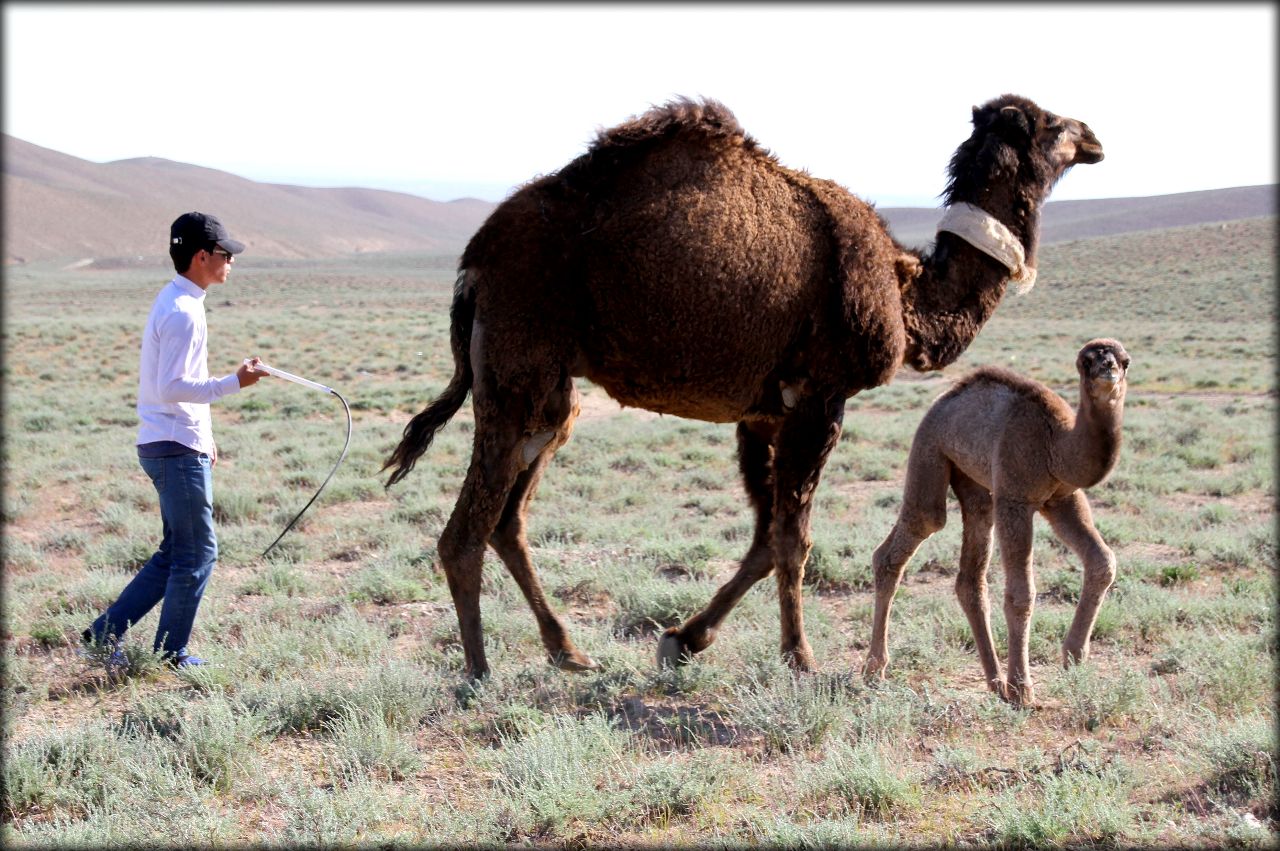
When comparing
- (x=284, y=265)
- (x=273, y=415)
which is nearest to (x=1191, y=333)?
(x=273, y=415)

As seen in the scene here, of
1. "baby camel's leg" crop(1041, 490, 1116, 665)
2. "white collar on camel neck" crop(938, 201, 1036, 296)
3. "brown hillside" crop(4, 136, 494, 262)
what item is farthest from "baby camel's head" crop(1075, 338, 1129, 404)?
"brown hillside" crop(4, 136, 494, 262)

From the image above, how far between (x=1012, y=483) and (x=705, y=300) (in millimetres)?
1813

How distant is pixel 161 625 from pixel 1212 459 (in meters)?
12.5

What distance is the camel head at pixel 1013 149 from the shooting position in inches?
230

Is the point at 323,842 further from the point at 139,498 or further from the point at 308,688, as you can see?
the point at 139,498

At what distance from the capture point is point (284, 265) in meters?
92.9

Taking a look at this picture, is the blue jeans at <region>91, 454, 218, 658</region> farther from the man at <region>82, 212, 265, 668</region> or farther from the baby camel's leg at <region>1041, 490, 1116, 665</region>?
the baby camel's leg at <region>1041, 490, 1116, 665</region>

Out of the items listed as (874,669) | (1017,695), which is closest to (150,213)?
(874,669)

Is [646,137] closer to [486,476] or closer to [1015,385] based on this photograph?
[486,476]

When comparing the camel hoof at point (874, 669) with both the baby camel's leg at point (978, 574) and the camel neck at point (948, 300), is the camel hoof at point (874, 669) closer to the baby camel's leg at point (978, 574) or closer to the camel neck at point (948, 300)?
the baby camel's leg at point (978, 574)

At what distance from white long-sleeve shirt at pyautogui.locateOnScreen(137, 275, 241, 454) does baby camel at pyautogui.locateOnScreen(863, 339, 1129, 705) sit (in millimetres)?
3760

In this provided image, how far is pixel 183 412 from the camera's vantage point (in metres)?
5.71

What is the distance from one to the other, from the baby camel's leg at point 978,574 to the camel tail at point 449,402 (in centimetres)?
285

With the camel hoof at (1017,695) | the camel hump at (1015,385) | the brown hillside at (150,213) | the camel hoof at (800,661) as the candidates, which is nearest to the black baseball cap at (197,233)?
the camel hoof at (800,661)
